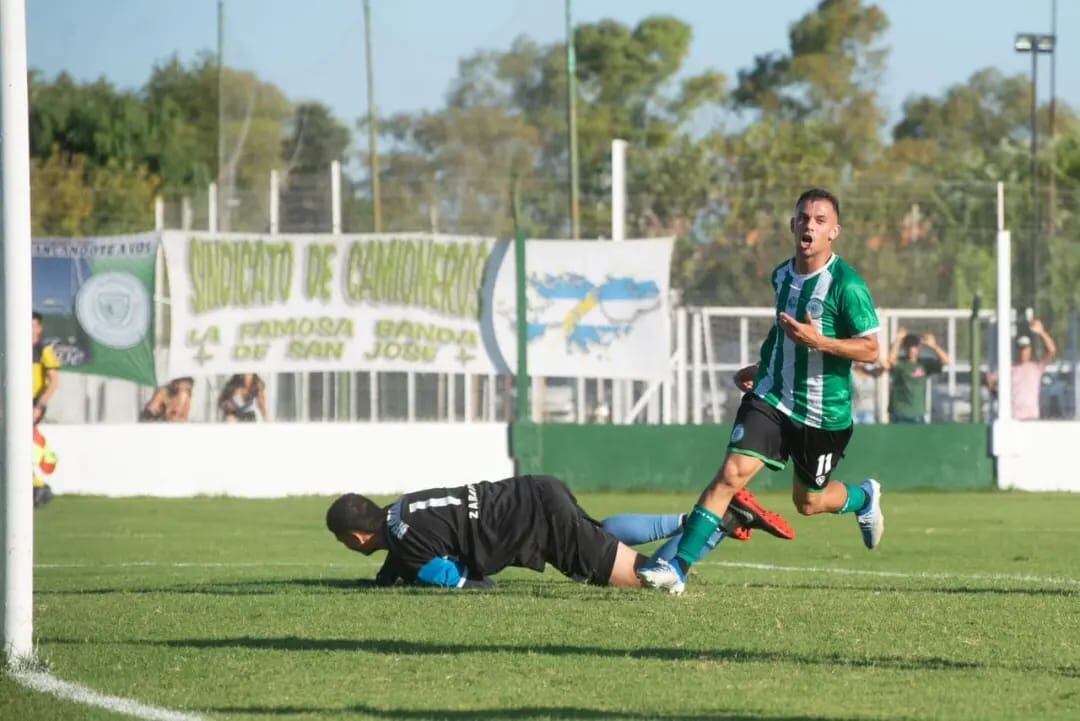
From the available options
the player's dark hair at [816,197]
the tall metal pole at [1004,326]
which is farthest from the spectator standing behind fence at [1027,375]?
the player's dark hair at [816,197]

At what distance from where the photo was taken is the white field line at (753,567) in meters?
10.9

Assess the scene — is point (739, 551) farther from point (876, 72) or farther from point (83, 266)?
point (876, 72)

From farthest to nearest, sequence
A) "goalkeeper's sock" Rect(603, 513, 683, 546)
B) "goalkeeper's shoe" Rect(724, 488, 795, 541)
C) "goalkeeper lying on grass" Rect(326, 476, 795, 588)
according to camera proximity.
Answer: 1. "goalkeeper's sock" Rect(603, 513, 683, 546)
2. "goalkeeper lying on grass" Rect(326, 476, 795, 588)
3. "goalkeeper's shoe" Rect(724, 488, 795, 541)

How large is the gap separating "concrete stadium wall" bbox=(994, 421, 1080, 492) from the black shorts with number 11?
44.1ft

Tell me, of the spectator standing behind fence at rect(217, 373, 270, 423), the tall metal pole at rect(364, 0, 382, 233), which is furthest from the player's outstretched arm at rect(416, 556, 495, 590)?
the tall metal pole at rect(364, 0, 382, 233)

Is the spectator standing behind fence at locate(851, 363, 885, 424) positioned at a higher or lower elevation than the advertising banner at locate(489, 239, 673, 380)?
lower

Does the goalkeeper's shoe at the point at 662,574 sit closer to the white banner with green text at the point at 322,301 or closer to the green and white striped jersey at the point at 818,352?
the green and white striped jersey at the point at 818,352

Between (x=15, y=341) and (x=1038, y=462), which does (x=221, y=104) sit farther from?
(x=15, y=341)

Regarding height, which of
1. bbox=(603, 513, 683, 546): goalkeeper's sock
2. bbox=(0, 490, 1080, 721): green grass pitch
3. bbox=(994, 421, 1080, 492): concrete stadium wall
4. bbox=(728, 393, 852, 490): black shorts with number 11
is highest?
bbox=(728, 393, 852, 490): black shorts with number 11

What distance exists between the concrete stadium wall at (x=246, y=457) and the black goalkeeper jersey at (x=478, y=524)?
1203 cm

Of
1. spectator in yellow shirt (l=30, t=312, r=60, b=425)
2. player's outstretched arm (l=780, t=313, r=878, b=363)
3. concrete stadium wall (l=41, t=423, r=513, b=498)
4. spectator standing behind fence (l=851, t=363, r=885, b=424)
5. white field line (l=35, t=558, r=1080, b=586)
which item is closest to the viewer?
player's outstretched arm (l=780, t=313, r=878, b=363)

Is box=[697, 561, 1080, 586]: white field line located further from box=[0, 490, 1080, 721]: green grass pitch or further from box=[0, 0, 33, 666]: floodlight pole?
box=[0, 0, 33, 666]: floodlight pole

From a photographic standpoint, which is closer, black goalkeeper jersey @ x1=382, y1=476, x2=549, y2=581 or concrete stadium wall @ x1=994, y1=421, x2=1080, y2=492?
black goalkeeper jersey @ x1=382, y1=476, x2=549, y2=581

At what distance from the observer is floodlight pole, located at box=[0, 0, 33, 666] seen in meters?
7.17
